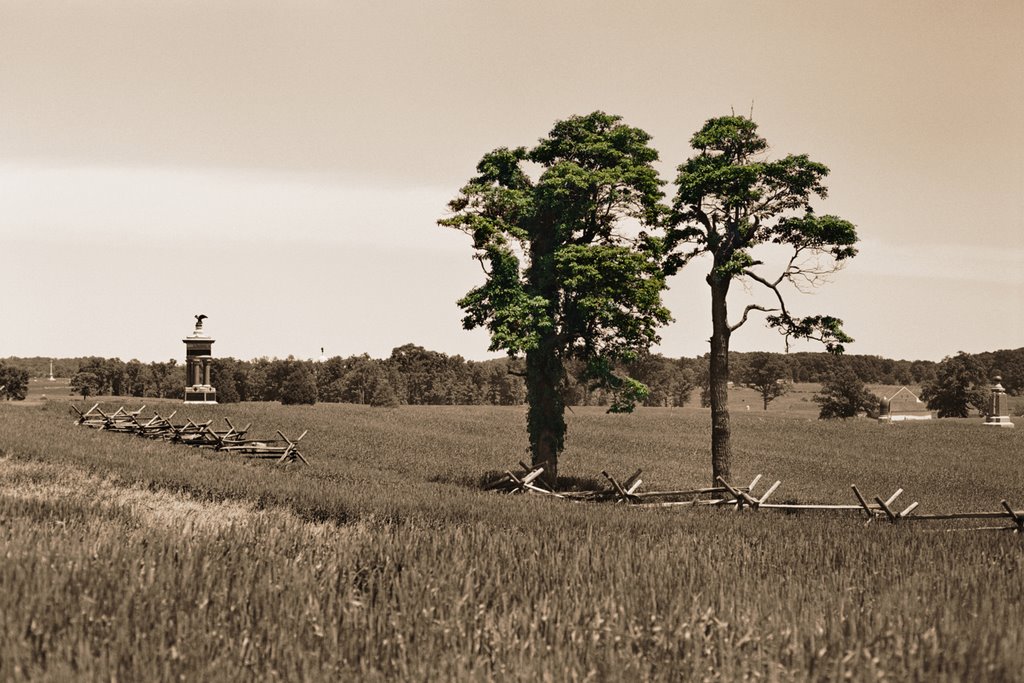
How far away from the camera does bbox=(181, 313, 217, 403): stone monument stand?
48062mm

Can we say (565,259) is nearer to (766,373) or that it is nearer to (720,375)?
(720,375)

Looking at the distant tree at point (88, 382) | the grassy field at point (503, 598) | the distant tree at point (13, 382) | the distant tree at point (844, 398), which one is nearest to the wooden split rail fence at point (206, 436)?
the grassy field at point (503, 598)

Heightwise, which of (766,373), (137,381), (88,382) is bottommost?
(88,382)

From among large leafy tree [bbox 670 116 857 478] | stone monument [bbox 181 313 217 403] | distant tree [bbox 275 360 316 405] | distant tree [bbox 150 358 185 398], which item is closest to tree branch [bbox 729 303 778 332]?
large leafy tree [bbox 670 116 857 478]

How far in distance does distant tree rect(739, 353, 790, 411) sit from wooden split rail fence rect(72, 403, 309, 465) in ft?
281

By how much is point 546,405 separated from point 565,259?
187 inches

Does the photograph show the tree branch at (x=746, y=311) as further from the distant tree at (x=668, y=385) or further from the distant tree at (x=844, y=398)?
the distant tree at (x=668, y=385)

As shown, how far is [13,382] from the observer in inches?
3302

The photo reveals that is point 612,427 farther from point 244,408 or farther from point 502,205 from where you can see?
point 502,205

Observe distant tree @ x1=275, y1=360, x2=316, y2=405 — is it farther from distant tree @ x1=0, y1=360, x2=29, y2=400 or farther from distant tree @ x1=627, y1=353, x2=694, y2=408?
distant tree @ x1=627, y1=353, x2=694, y2=408

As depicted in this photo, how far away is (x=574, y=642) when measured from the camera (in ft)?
18.9

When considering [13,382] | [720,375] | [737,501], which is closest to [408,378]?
[13,382]

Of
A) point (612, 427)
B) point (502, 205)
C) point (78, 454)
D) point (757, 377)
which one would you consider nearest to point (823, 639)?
point (502, 205)

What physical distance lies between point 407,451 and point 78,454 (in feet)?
44.0
